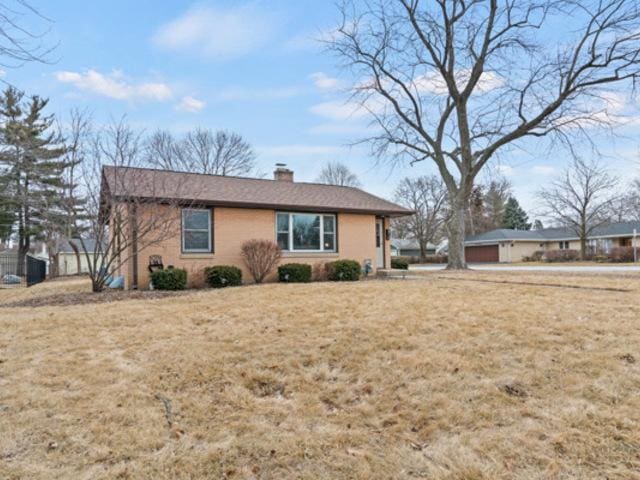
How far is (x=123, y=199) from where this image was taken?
33.2 ft

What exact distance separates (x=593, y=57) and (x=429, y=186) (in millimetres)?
26594

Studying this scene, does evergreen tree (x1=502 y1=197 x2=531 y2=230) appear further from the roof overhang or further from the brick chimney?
the brick chimney

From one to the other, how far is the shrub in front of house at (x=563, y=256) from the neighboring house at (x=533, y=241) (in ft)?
10.6

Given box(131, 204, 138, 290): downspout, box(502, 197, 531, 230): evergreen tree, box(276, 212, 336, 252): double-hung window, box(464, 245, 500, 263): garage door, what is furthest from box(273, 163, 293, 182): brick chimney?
box(502, 197, 531, 230): evergreen tree

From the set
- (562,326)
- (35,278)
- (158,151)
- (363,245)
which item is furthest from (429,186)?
(562,326)

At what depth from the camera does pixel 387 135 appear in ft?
65.4

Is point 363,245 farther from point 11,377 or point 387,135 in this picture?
point 11,377

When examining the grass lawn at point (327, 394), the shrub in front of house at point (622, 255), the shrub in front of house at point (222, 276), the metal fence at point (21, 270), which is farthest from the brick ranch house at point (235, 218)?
the shrub in front of house at point (622, 255)

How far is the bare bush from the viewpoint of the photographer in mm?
12141

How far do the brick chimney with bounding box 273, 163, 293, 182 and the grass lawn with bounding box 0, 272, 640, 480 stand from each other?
11349 mm

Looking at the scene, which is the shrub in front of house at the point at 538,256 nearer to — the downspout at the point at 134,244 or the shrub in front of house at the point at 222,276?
the shrub in front of house at the point at 222,276

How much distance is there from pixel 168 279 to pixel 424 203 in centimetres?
3585

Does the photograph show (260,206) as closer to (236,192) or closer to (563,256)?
(236,192)

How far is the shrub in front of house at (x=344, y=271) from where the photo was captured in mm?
12789
